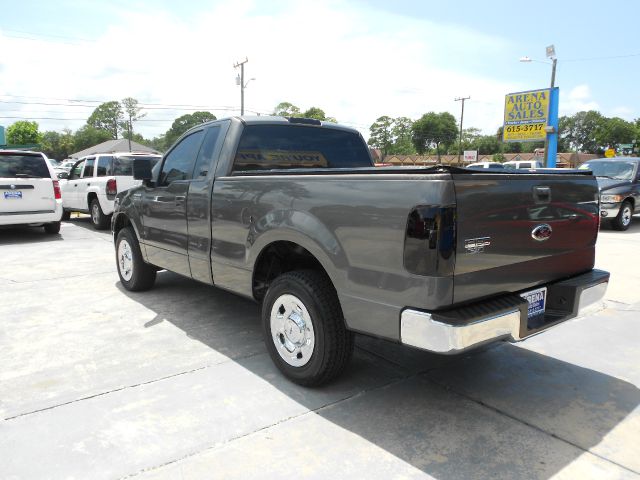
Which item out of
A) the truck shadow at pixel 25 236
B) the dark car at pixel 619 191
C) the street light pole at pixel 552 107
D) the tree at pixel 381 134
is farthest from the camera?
the tree at pixel 381 134

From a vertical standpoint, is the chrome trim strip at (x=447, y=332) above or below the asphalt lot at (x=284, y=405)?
above

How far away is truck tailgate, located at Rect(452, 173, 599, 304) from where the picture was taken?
8.37 feet

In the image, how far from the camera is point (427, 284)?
8.14ft

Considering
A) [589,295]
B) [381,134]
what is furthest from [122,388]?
[381,134]

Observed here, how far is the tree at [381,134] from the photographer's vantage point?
92.3m

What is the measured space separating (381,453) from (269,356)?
143 centimetres

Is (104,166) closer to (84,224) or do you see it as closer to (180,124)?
(84,224)

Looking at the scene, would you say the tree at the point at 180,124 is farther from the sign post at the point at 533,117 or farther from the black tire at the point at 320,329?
the black tire at the point at 320,329

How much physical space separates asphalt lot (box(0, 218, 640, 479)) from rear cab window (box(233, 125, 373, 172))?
1.52m

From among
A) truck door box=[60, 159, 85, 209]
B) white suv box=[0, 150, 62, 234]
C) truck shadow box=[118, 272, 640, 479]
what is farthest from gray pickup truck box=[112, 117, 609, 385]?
truck door box=[60, 159, 85, 209]

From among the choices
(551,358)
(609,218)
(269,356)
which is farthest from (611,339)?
(609,218)

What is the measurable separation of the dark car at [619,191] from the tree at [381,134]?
80.4 metres

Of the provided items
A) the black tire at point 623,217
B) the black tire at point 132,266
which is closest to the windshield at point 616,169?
the black tire at point 623,217

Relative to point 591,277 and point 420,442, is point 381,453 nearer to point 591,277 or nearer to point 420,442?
point 420,442
